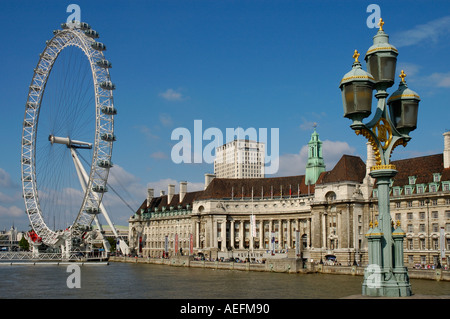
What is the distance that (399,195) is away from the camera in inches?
3469

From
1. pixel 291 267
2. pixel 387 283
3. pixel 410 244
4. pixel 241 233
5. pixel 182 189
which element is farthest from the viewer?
pixel 182 189

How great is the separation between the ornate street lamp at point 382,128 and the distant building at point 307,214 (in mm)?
42339

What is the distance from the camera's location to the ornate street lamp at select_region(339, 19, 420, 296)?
74.5 ft

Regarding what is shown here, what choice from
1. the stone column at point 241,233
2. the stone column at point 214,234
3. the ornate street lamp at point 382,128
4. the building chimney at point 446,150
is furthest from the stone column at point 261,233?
the ornate street lamp at point 382,128

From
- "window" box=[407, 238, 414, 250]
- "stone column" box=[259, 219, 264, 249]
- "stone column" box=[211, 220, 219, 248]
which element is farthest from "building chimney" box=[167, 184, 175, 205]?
"window" box=[407, 238, 414, 250]

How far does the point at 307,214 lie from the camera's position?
11900 centimetres

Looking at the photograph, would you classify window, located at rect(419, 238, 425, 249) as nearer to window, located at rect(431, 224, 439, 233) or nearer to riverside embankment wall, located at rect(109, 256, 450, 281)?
window, located at rect(431, 224, 439, 233)

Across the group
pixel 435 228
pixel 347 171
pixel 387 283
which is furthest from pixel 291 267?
pixel 387 283

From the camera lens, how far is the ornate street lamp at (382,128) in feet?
74.5

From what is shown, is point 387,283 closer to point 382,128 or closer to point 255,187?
point 382,128

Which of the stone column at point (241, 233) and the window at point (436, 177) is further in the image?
the stone column at point (241, 233)

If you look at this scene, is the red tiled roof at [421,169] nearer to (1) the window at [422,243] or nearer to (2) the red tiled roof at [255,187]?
(1) the window at [422,243]

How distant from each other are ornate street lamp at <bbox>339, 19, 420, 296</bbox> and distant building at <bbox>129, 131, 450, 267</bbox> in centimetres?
4234

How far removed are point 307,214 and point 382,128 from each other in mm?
96511
